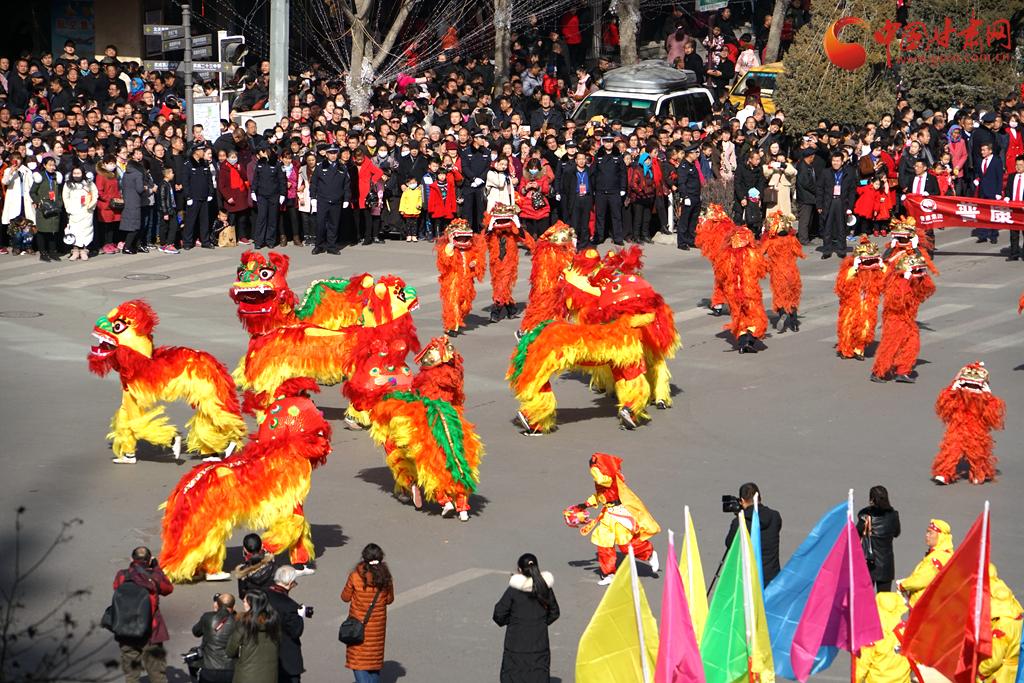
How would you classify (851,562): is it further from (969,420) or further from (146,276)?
(146,276)

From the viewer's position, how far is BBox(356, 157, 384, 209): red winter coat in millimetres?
23359

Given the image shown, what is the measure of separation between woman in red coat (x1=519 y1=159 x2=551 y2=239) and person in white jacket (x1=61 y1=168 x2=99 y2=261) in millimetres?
5678

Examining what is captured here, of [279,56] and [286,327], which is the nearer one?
[286,327]

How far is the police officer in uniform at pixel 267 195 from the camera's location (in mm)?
22875

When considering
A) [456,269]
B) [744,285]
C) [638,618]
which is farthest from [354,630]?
[456,269]

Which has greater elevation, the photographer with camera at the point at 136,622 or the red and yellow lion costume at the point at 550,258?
the red and yellow lion costume at the point at 550,258

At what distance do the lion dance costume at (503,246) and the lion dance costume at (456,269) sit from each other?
488 mm

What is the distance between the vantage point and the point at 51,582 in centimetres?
1073

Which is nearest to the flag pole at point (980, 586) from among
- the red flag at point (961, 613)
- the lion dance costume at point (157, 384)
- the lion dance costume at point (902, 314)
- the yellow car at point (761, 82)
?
the red flag at point (961, 613)

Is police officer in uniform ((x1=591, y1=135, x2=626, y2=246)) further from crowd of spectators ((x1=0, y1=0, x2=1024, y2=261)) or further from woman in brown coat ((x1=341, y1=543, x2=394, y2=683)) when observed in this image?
woman in brown coat ((x1=341, y1=543, x2=394, y2=683))

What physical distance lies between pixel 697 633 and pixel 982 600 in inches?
59.7

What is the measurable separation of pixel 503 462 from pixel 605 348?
1.55 metres

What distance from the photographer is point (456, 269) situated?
18266 millimetres

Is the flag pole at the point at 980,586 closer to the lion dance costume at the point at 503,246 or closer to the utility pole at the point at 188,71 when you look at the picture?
the lion dance costume at the point at 503,246
